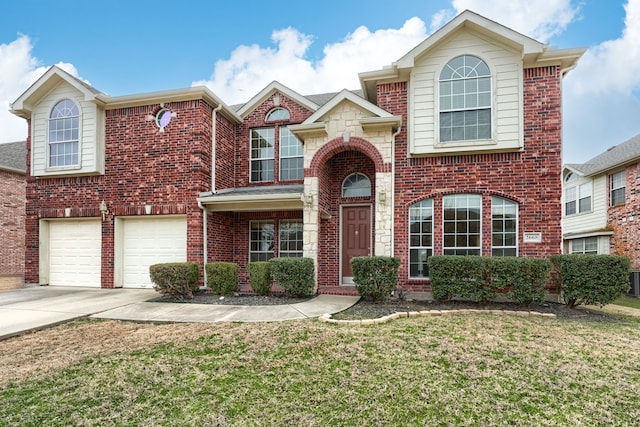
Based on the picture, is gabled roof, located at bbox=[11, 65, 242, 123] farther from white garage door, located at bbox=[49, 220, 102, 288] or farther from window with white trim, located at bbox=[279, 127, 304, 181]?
white garage door, located at bbox=[49, 220, 102, 288]

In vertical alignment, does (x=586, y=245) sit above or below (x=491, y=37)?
below

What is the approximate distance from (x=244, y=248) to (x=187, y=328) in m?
5.86

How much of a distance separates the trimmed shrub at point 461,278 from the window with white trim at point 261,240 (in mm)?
5537

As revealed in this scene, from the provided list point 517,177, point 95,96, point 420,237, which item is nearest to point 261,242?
point 420,237

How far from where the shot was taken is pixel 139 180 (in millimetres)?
10680

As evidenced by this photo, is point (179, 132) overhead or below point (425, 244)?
overhead

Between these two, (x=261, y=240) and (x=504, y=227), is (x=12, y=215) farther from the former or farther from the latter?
(x=504, y=227)

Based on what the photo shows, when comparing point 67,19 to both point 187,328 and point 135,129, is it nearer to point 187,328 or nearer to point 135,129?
point 135,129

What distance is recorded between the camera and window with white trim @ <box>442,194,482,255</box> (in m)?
8.84

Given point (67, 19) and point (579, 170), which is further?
point (579, 170)

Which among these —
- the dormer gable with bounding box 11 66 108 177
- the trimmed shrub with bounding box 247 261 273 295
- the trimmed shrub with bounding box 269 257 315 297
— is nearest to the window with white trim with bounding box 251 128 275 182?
the trimmed shrub with bounding box 247 261 273 295

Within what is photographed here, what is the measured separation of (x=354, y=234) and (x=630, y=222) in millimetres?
10717

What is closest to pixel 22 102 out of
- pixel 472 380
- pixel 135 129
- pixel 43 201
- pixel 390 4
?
pixel 43 201

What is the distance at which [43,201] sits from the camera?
11.4m
